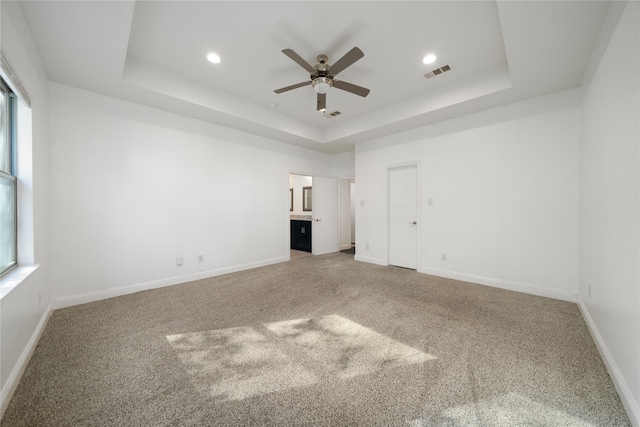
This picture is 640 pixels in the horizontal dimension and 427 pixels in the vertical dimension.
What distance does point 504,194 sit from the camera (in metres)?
3.44

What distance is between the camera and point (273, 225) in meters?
5.02

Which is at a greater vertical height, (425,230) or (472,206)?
(472,206)

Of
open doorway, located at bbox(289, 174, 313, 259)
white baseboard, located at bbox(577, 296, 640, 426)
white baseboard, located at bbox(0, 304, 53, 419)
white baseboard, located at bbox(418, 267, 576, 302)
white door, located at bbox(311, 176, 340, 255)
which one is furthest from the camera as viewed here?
open doorway, located at bbox(289, 174, 313, 259)

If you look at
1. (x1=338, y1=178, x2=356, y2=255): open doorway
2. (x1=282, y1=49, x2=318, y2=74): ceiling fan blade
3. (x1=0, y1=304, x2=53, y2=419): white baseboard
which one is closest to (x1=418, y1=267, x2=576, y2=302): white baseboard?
(x1=338, y1=178, x2=356, y2=255): open doorway

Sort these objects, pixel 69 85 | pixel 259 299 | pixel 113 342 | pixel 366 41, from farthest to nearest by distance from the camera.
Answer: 1. pixel 259 299
2. pixel 69 85
3. pixel 366 41
4. pixel 113 342

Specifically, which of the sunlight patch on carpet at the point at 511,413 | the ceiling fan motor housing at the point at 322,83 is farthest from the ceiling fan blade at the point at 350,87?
the sunlight patch on carpet at the point at 511,413

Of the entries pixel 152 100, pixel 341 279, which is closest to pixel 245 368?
pixel 341 279

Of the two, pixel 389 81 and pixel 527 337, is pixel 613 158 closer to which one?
pixel 527 337

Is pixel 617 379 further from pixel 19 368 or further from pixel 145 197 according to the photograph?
pixel 145 197

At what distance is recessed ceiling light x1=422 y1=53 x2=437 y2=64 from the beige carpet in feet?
9.53

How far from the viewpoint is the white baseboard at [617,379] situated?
128 centimetres

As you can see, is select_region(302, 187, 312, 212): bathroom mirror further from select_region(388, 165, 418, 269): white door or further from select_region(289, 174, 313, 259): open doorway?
select_region(388, 165, 418, 269): white door

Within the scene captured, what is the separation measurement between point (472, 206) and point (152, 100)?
4885 millimetres

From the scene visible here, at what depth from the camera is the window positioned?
1872 millimetres
